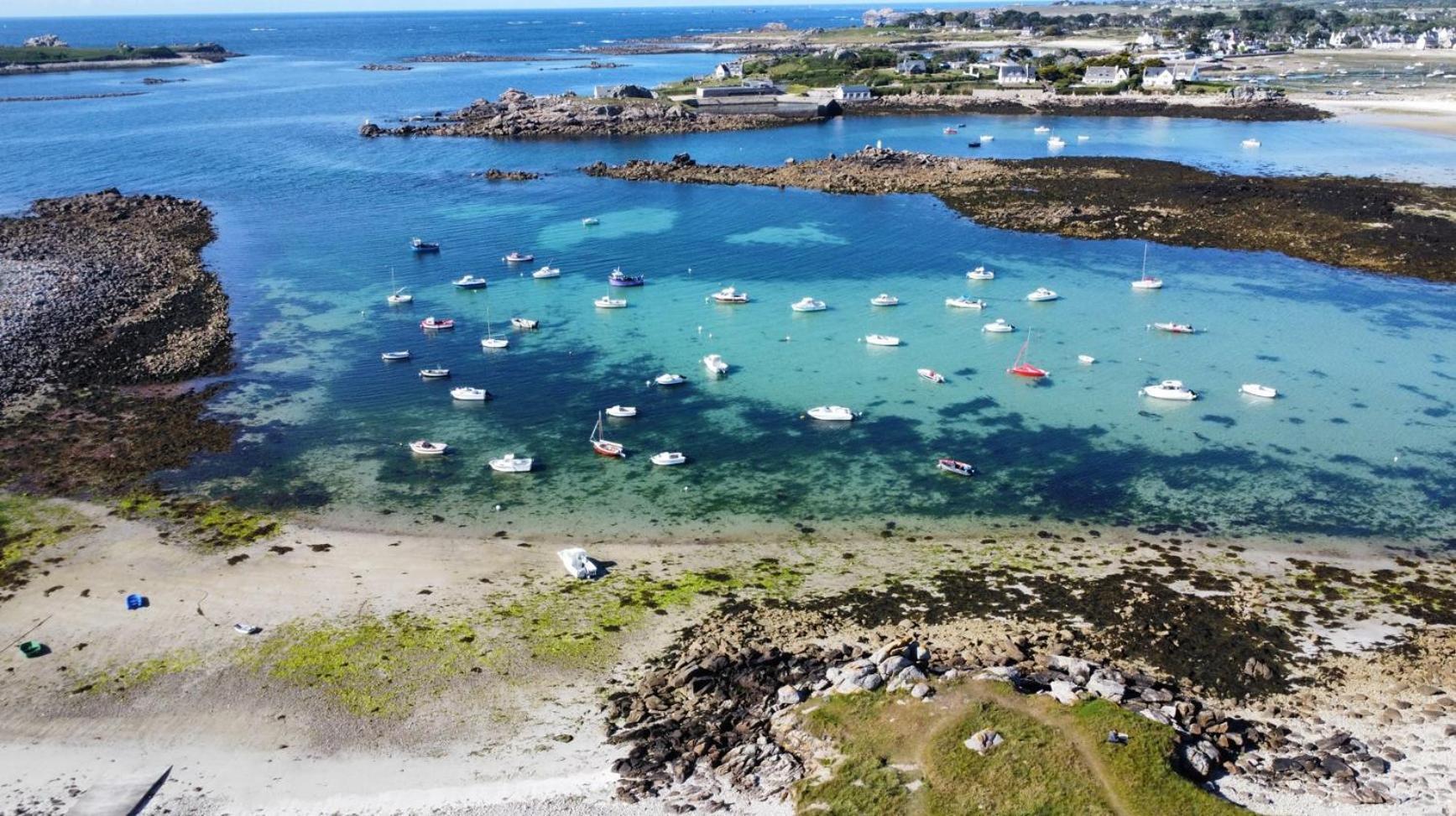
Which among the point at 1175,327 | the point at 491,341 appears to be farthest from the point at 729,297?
the point at 1175,327

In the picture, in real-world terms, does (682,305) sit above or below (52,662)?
above

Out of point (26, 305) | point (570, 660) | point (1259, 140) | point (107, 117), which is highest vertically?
point (107, 117)

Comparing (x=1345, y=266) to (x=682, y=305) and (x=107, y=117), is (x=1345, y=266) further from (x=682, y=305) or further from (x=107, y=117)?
(x=107, y=117)

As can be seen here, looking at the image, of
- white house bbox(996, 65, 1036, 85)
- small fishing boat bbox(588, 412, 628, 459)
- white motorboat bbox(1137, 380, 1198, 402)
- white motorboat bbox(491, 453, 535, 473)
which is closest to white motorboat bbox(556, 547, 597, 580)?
white motorboat bbox(491, 453, 535, 473)

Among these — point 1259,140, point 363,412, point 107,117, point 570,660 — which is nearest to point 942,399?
point 570,660

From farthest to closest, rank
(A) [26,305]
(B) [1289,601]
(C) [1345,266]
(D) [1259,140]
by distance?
(D) [1259,140], (C) [1345,266], (A) [26,305], (B) [1289,601]

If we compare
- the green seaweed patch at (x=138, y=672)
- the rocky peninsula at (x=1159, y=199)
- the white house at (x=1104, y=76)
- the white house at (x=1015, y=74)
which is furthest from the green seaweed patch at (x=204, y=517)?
the white house at (x=1104, y=76)

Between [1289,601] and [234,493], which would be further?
[234,493]
